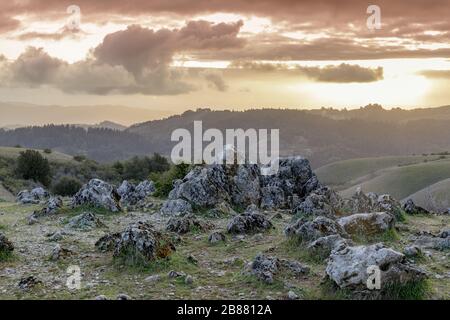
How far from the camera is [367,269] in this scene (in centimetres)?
1443

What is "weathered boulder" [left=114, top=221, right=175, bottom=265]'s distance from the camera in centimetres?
1814

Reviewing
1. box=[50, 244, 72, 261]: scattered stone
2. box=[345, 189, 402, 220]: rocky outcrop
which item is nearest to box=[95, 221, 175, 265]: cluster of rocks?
box=[50, 244, 72, 261]: scattered stone

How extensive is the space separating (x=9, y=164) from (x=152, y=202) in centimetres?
9258

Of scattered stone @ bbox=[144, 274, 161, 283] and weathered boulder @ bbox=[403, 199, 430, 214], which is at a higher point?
scattered stone @ bbox=[144, 274, 161, 283]

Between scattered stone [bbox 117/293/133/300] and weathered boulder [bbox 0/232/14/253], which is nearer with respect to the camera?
scattered stone [bbox 117/293/133/300]

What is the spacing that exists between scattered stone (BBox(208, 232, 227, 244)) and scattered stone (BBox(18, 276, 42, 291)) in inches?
326

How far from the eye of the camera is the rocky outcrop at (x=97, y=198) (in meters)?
31.0

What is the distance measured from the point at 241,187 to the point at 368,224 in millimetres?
12449

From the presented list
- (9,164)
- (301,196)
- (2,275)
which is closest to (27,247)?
(2,275)

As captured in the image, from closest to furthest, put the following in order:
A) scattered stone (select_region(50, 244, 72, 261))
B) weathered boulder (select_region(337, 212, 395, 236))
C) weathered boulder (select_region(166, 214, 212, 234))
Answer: scattered stone (select_region(50, 244, 72, 261)) → weathered boulder (select_region(337, 212, 395, 236)) → weathered boulder (select_region(166, 214, 212, 234))

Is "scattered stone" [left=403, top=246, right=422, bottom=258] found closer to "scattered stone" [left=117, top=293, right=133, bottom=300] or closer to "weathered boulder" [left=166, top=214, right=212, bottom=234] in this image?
"weathered boulder" [left=166, top=214, right=212, bottom=234]

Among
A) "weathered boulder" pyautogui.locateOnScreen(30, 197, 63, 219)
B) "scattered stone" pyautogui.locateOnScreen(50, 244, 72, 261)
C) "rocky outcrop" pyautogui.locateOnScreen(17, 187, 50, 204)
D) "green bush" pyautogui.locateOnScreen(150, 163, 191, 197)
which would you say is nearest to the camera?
"scattered stone" pyautogui.locateOnScreen(50, 244, 72, 261)
